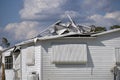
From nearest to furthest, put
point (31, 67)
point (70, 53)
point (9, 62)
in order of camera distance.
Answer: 1. point (70, 53)
2. point (31, 67)
3. point (9, 62)

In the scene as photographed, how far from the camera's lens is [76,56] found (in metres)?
25.3

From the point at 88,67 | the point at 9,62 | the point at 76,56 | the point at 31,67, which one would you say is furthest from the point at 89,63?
the point at 9,62

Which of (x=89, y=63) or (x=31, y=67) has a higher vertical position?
(x=89, y=63)

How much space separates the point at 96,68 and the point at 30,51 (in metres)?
4.76

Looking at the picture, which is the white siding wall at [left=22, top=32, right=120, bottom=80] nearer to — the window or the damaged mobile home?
the damaged mobile home

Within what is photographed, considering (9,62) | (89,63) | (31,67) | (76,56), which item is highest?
(76,56)

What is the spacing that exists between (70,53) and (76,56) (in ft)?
1.43

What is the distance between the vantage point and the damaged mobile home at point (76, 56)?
82.1 ft

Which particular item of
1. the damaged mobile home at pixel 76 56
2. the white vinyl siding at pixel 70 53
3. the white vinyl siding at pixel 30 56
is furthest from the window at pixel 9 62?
the white vinyl siding at pixel 70 53

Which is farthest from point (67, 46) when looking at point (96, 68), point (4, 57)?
point (4, 57)

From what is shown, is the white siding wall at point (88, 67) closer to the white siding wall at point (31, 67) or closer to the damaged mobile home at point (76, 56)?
the damaged mobile home at point (76, 56)

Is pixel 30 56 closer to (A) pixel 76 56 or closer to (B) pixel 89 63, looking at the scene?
(A) pixel 76 56

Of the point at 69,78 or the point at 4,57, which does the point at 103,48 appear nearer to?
the point at 69,78

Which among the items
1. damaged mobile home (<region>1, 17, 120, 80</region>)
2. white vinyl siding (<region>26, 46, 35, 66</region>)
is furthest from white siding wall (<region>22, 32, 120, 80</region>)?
white vinyl siding (<region>26, 46, 35, 66</region>)
